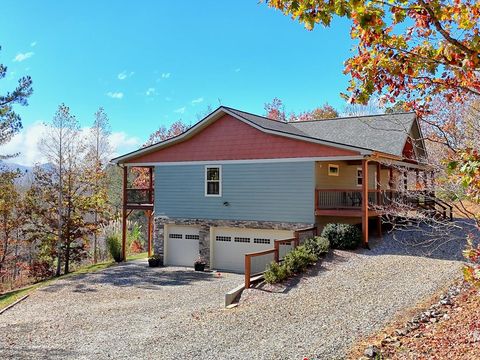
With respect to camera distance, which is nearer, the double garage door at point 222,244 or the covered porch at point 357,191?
the covered porch at point 357,191

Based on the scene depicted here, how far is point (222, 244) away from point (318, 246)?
5566 millimetres

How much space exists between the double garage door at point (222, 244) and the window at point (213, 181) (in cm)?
166

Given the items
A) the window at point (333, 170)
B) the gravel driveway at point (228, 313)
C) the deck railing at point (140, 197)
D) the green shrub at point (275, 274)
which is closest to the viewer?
the gravel driveway at point (228, 313)

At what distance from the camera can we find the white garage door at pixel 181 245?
64.7 ft

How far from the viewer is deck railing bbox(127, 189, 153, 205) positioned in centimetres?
2144

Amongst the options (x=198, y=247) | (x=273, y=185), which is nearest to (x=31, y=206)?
(x=198, y=247)

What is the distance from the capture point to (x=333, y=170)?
18.6 metres

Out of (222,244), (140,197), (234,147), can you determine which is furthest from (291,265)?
(140,197)

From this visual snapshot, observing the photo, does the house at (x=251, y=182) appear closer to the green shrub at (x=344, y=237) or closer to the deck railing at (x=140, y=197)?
the deck railing at (x=140, y=197)

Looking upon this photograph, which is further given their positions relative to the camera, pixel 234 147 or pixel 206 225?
pixel 206 225

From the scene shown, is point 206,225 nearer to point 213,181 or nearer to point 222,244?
point 222,244

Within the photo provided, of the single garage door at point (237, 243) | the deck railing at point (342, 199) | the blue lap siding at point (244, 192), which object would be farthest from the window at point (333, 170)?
the single garage door at point (237, 243)

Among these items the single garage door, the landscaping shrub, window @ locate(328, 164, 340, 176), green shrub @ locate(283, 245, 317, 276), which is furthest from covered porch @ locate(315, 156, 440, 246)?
green shrub @ locate(283, 245, 317, 276)

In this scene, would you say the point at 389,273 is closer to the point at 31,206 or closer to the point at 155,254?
the point at 155,254
